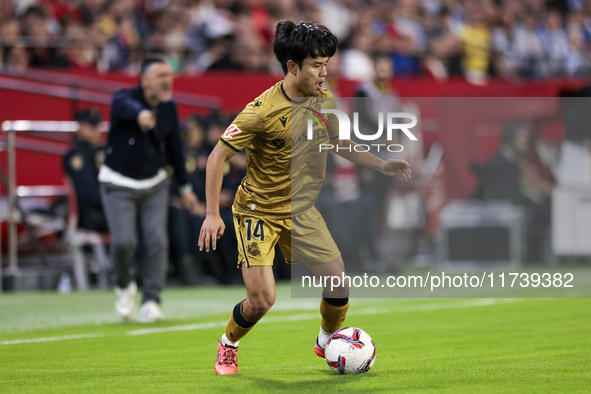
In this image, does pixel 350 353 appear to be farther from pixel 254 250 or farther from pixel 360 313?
pixel 360 313

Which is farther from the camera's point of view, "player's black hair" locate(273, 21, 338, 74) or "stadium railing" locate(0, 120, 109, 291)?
"stadium railing" locate(0, 120, 109, 291)

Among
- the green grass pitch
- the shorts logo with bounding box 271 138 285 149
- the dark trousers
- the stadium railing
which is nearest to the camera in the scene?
the green grass pitch

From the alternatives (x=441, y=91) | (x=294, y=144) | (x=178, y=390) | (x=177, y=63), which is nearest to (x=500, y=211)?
(x=441, y=91)

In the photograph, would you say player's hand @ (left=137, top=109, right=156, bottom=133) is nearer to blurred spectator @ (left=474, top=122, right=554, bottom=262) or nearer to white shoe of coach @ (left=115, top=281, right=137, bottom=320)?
white shoe of coach @ (left=115, top=281, right=137, bottom=320)

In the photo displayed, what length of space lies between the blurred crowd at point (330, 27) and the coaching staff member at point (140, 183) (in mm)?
4930

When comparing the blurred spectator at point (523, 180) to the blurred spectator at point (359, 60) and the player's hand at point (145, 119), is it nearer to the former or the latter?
the blurred spectator at point (359, 60)

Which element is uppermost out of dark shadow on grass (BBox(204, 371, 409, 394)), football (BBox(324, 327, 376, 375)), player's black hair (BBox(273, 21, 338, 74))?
player's black hair (BBox(273, 21, 338, 74))

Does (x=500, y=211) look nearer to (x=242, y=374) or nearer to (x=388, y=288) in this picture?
(x=388, y=288)

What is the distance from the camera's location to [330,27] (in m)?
15.9

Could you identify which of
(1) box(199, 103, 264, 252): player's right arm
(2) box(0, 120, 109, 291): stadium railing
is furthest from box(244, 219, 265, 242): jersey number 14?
(2) box(0, 120, 109, 291): stadium railing

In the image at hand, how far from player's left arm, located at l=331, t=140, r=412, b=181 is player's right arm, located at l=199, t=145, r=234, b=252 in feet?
2.66

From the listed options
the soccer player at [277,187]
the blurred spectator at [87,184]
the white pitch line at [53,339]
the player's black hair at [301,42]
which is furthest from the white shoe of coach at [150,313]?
the player's black hair at [301,42]

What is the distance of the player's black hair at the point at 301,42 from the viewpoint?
14.7ft

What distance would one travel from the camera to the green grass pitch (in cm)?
437
